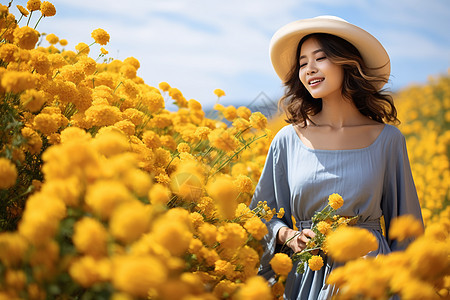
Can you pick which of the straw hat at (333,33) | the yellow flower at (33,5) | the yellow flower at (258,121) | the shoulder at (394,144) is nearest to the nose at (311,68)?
the straw hat at (333,33)

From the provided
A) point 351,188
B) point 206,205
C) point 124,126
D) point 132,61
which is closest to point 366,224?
point 351,188

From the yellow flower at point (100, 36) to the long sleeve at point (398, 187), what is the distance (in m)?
1.56

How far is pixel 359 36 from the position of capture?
1.78 metres

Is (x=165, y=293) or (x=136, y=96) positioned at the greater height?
(x=136, y=96)

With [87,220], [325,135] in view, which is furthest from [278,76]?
[87,220]

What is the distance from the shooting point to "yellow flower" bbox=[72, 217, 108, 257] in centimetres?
68

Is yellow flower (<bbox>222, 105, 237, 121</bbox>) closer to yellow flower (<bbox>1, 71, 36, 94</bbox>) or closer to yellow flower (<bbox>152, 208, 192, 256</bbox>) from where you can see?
yellow flower (<bbox>1, 71, 36, 94</bbox>)

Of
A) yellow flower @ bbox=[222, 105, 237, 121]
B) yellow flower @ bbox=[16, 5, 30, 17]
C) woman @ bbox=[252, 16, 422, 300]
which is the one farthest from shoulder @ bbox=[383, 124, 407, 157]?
yellow flower @ bbox=[16, 5, 30, 17]

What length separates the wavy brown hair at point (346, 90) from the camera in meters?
1.82

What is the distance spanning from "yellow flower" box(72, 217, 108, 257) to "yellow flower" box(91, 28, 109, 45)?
4.76ft

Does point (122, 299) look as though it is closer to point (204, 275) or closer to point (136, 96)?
point (204, 275)

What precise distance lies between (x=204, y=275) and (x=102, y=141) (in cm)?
57

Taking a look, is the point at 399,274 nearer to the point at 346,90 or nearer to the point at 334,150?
the point at 334,150

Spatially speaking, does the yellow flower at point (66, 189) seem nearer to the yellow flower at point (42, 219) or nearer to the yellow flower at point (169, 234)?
the yellow flower at point (42, 219)
